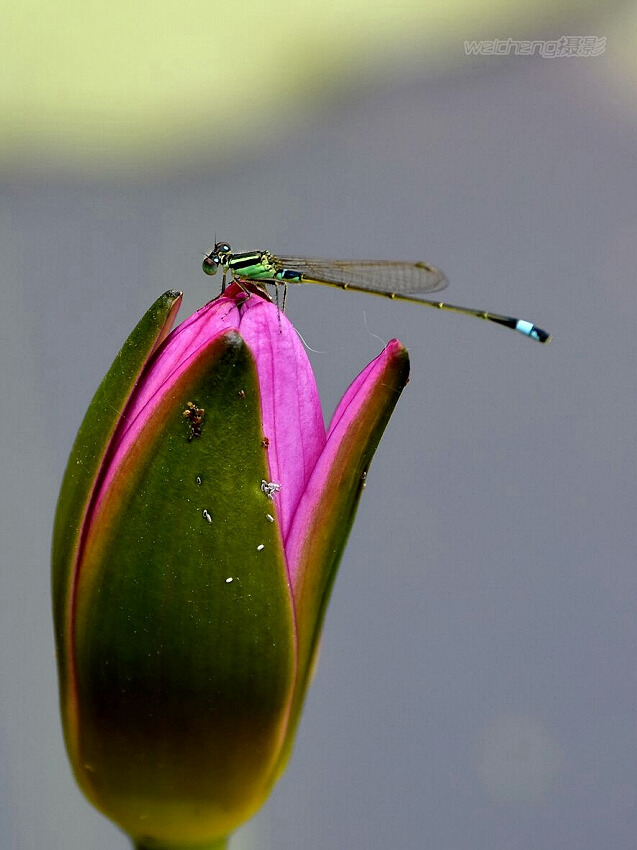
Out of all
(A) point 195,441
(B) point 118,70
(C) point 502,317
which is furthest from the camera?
(B) point 118,70

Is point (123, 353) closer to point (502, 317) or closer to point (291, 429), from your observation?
point (291, 429)

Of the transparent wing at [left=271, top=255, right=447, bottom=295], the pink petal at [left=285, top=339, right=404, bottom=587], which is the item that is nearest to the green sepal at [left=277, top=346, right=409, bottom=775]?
the pink petal at [left=285, top=339, right=404, bottom=587]

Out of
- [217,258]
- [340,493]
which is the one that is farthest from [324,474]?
[217,258]


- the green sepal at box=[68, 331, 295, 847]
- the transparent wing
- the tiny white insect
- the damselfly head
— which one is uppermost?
the transparent wing

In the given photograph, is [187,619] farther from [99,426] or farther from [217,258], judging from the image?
[217,258]

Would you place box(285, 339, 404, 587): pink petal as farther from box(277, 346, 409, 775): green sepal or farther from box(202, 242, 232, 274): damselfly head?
box(202, 242, 232, 274): damselfly head

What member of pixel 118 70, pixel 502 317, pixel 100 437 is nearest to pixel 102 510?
pixel 100 437

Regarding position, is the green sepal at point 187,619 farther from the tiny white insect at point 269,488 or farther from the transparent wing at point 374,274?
the transparent wing at point 374,274

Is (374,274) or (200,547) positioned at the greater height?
(374,274)
